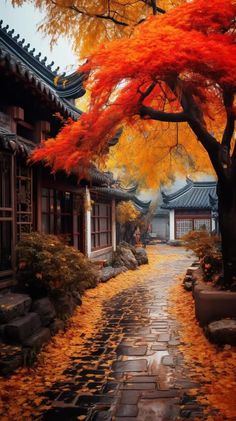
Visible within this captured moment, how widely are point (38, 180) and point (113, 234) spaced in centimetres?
1101

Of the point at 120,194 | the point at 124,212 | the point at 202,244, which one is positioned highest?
the point at 120,194

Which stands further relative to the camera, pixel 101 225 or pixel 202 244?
pixel 101 225

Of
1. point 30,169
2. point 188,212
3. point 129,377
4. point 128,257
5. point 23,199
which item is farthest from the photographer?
point 188,212

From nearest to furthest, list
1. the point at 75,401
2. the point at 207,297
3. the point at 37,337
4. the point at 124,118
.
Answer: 1. the point at 75,401
2. the point at 37,337
3. the point at 207,297
4. the point at 124,118

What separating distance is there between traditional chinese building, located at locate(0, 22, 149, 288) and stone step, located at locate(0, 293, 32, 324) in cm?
63

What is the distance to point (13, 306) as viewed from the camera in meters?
6.00

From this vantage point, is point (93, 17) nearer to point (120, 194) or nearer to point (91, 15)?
point (91, 15)

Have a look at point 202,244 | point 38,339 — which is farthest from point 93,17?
point 38,339

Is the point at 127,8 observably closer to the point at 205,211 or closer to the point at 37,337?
the point at 37,337

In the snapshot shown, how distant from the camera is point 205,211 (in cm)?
3366

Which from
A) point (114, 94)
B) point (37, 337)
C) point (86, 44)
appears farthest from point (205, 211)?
point (37, 337)

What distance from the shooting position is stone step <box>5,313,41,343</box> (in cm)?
566

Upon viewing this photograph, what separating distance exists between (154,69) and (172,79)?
850 millimetres

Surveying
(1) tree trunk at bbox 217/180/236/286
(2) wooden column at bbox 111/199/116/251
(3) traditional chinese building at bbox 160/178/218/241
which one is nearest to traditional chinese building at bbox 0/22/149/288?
(1) tree trunk at bbox 217/180/236/286
